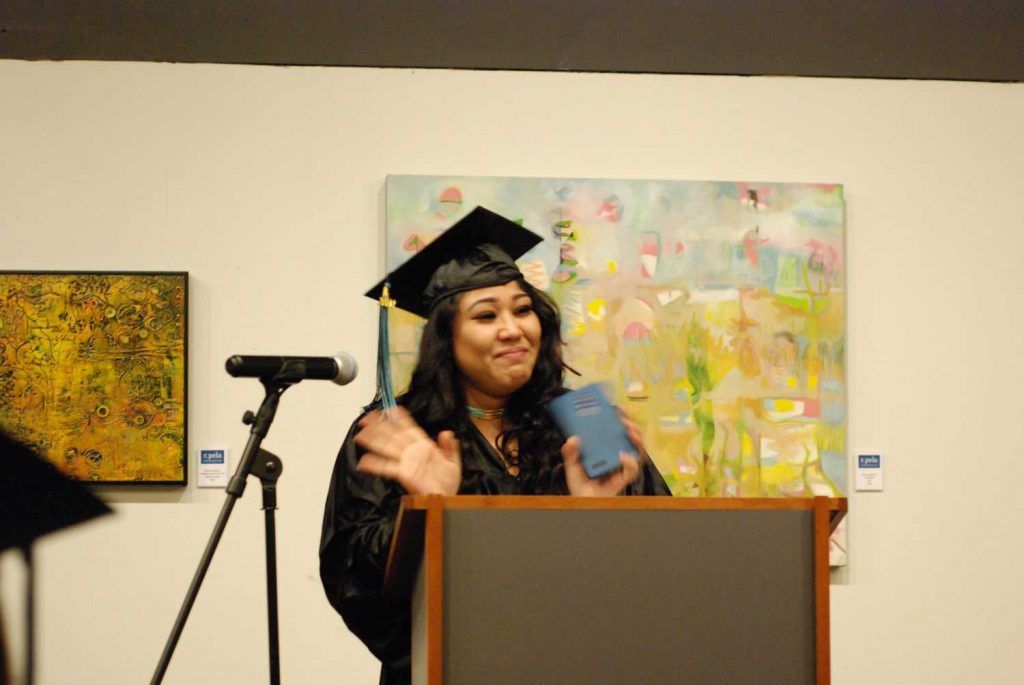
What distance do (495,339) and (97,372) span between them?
1.78 metres

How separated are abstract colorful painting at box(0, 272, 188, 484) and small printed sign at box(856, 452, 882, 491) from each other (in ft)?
7.03

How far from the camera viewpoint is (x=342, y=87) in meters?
3.51

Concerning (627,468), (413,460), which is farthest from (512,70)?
(413,460)

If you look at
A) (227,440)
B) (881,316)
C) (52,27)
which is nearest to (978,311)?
(881,316)

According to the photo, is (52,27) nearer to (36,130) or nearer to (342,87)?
(36,130)

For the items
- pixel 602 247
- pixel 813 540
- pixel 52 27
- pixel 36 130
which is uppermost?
pixel 52 27

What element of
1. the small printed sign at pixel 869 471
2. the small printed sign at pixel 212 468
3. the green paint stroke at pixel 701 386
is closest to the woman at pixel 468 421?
the green paint stroke at pixel 701 386

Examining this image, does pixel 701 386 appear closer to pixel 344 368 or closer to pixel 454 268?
pixel 454 268

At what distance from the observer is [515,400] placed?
7.14 feet

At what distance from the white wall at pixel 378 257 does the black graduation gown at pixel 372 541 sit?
1410 millimetres

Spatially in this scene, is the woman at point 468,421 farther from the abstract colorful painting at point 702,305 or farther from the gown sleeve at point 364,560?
the abstract colorful painting at point 702,305

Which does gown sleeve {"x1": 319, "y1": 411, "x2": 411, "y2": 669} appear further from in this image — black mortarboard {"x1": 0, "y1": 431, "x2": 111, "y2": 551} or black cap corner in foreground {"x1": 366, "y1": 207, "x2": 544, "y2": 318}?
black mortarboard {"x1": 0, "y1": 431, "x2": 111, "y2": 551}

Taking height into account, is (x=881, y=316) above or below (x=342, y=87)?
below

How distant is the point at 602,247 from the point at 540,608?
220 cm
